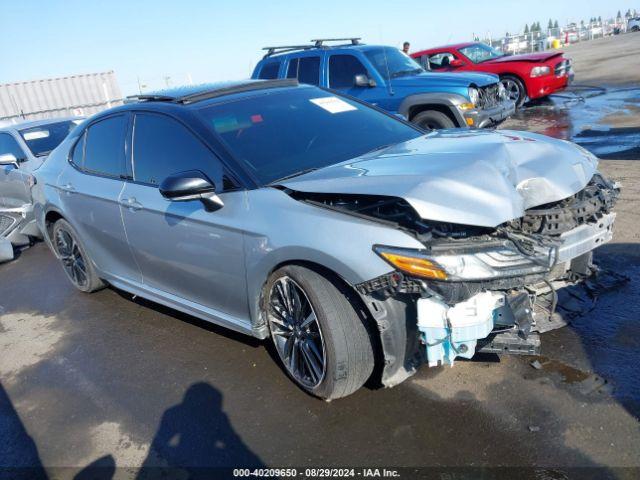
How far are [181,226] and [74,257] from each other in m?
2.17

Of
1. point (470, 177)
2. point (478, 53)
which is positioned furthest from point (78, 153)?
point (478, 53)

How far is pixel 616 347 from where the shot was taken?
3195 millimetres

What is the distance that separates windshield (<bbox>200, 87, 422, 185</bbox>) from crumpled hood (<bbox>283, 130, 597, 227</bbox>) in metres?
0.23

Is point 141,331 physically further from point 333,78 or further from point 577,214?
point 333,78

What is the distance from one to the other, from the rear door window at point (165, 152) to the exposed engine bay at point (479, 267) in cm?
71

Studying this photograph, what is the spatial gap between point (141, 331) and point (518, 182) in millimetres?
3029

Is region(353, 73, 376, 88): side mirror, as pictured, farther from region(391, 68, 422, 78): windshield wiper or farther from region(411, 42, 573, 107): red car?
region(411, 42, 573, 107): red car

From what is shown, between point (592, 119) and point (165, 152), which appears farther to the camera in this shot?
point (592, 119)

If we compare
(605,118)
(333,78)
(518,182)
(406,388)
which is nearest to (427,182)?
(518,182)

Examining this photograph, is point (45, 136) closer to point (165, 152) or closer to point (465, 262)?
point (165, 152)

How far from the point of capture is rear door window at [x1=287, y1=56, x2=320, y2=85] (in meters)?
9.60

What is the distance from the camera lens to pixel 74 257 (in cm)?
508

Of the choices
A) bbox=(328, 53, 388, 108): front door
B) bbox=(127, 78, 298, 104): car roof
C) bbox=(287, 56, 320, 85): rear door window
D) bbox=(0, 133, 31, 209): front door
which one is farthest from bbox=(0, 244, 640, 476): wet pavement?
bbox=(287, 56, 320, 85): rear door window

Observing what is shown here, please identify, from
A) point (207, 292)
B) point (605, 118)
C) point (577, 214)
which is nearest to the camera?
point (577, 214)
